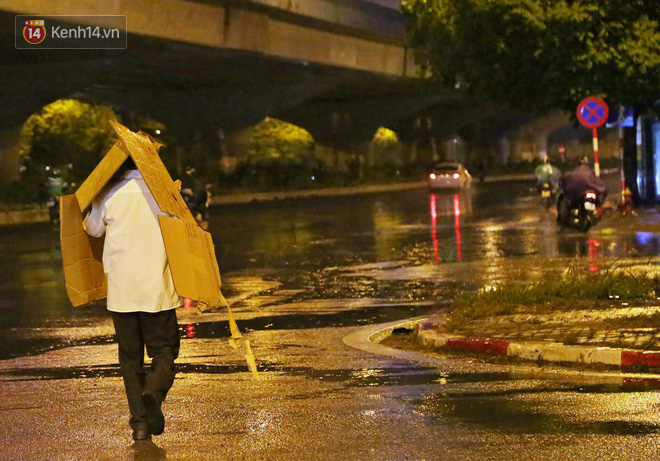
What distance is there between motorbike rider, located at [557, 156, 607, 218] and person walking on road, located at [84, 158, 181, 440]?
62.4 ft

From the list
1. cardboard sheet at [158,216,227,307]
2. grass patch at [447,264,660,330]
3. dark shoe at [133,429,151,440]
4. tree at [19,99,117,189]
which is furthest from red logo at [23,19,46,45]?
dark shoe at [133,429,151,440]

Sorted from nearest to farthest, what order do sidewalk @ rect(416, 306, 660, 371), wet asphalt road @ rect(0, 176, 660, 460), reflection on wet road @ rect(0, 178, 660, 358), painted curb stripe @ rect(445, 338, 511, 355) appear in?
1. wet asphalt road @ rect(0, 176, 660, 460)
2. sidewalk @ rect(416, 306, 660, 371)
3. painted curb stripe @ rect(445, 338, 511, 355)
4. reflection on wet road @ rect(0, 178, 660, 358)

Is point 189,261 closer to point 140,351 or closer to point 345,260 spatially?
point 140,351

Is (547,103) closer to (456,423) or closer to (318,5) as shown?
(318,5)

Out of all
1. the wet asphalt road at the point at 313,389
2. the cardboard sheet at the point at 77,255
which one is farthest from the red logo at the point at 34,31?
the cardboard sheet at the point at 77,255

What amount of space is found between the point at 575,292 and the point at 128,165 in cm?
669

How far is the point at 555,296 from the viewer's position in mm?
12727

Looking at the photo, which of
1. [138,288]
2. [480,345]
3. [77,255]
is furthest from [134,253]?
[480,345]

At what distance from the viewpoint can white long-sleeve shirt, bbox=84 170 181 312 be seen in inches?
284

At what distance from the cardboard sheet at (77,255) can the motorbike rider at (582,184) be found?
18.9 metres

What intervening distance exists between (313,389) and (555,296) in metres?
4.50

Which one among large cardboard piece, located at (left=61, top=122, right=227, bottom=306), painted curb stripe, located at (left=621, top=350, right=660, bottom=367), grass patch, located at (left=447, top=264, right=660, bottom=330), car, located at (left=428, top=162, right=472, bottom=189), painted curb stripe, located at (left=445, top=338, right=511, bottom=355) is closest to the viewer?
large cardboard piece, located at (left=61, top=122, right=227, bottom=306)

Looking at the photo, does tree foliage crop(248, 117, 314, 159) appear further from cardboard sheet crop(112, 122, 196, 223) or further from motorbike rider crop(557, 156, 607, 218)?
cardboard sheet crop(112, 122, 196, 223)

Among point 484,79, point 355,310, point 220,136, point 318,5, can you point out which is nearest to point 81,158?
point 220,136
